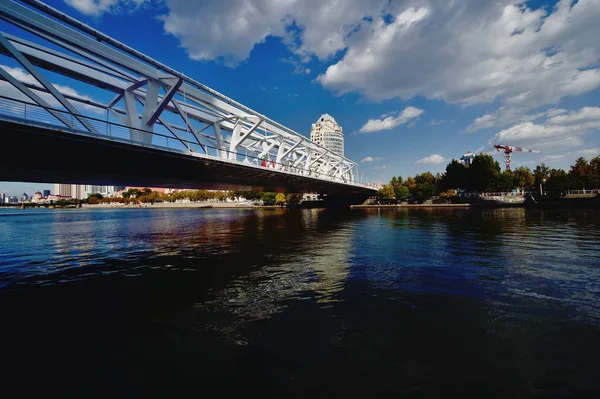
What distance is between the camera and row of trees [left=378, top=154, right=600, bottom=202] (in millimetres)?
85812

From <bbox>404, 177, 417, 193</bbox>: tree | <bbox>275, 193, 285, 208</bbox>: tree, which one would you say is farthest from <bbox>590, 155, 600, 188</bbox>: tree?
<bbox>275, 193, 285, 208</bbox>: tree

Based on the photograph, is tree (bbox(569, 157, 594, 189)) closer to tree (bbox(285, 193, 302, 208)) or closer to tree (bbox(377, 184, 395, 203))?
tree (bbox(377, 184, 395, 203))

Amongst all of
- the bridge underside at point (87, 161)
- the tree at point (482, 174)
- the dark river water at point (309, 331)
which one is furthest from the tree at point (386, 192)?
the dark river water at point (309, 331)

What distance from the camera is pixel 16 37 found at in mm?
21125

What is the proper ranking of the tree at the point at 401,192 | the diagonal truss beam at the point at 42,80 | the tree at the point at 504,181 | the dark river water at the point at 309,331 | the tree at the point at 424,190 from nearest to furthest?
the dark river water at the point at 309,331, the diagonal truss beam at the point at 42,80, the tree at the point at 504,181, the tree at the point at 424,190, the tree at the point at 401,192

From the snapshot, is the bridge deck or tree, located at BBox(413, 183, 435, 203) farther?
tree, located at BBox(413, 183, 435, 203)

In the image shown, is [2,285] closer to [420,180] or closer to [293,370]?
[293,370]

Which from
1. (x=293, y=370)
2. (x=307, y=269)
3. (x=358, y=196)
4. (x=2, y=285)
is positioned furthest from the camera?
(x=358, y=196)

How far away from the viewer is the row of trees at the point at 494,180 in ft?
A: 282

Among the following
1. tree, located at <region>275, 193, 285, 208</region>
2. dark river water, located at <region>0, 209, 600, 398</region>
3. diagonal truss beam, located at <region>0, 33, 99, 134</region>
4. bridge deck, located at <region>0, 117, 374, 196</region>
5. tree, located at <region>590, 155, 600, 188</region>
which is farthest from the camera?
tree, located at <region>275, 193, 285, 208</region>

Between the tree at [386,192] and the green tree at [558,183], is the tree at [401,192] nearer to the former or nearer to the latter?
the tree at [386,192]

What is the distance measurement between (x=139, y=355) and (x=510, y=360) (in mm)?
7660

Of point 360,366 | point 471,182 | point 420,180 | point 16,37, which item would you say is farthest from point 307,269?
point 420,180

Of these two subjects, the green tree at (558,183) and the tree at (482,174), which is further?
the tree at (482,174)
